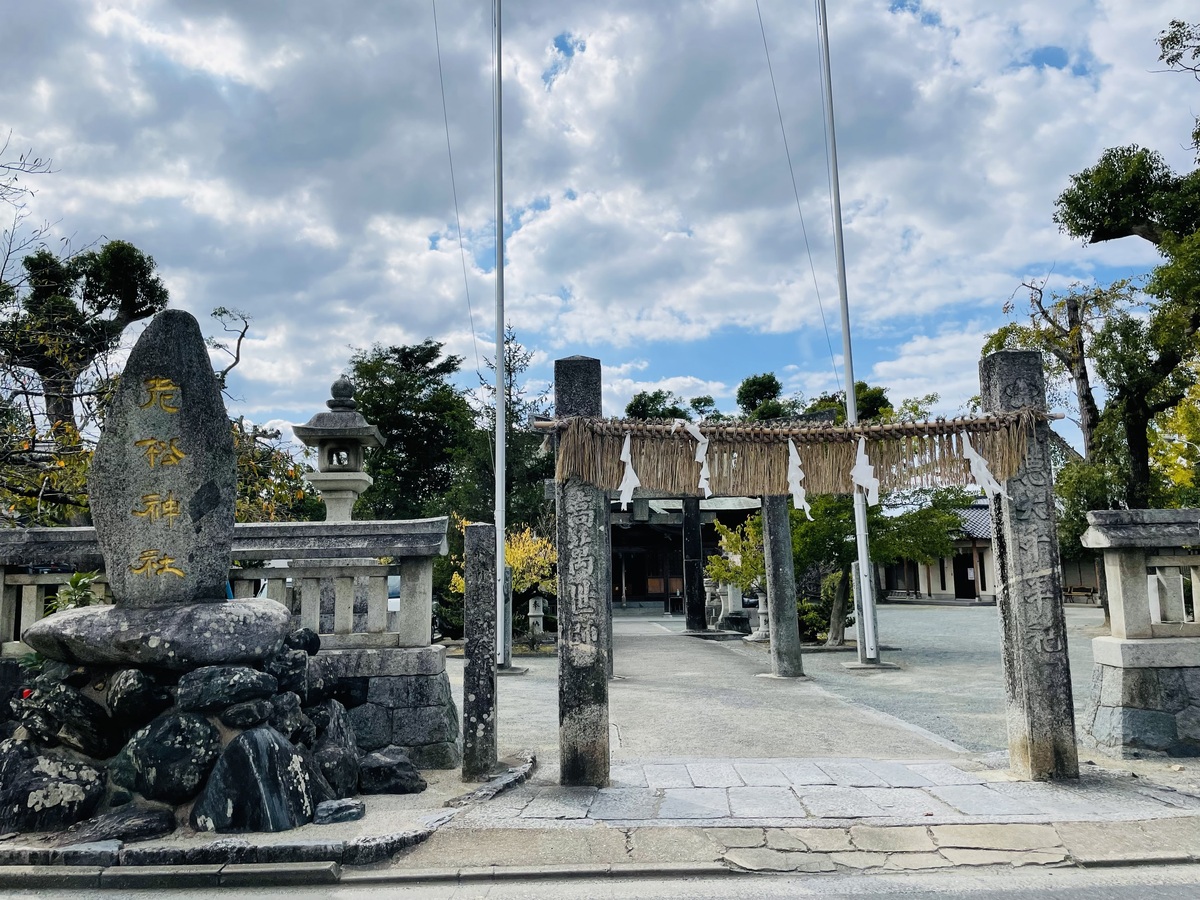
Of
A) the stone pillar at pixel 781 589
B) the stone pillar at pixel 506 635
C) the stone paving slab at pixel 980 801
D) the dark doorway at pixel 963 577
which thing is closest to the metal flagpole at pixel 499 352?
the stone pillar at pixel 506 635

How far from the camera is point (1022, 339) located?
67.6ft

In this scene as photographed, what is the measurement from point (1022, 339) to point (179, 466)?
67.7 feet

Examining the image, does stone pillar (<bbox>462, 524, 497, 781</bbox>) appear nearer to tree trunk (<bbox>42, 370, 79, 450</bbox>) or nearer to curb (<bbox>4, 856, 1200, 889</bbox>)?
curb (<bbox>4, 856, 1200, 889</bbox>)

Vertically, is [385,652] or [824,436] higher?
[824,436]

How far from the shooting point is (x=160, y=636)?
17.7 ft

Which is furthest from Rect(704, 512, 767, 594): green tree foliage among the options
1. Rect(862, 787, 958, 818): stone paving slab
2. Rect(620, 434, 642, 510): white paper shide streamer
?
Rect(862, 787, 958, 818): stone paving slab

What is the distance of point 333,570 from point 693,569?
1664cm

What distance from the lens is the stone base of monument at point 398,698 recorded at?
6.79 m

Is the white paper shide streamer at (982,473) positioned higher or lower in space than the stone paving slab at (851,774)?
higher

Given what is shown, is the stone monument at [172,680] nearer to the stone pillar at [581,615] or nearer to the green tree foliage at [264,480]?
the stone pillar at [581,615]

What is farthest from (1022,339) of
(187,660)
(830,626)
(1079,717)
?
(187,660)

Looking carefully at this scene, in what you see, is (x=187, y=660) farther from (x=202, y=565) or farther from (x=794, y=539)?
(x=794, y=539)

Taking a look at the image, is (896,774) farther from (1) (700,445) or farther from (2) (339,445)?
(2) (339,445)

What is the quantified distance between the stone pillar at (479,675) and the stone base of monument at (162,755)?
3.34 feet
